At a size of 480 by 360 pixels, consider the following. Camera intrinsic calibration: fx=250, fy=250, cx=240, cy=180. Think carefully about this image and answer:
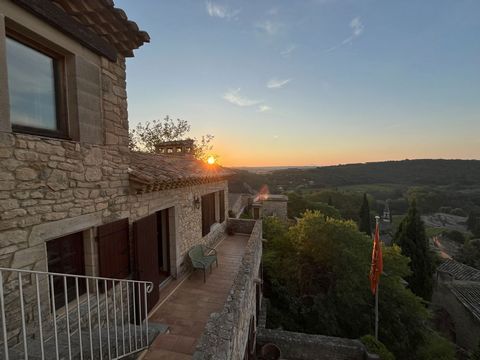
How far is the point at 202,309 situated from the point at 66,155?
4319mm

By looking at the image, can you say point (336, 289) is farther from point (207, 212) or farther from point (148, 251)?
point (148, 251)

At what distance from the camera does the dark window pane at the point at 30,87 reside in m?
3.00

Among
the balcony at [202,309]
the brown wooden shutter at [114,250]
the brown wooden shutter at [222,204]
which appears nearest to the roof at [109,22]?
the brown wooden shutter at [114,250]

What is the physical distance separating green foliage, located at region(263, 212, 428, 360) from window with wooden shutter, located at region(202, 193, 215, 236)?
477 centimetres

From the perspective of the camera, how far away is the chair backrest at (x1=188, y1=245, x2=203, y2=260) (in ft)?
25.2

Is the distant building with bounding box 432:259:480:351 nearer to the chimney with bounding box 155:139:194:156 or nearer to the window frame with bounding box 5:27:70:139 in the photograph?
the chimney with bounding box 155:139:194:156

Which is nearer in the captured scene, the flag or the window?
the window

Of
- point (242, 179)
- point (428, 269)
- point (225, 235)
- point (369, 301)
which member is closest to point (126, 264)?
point (225, 235)

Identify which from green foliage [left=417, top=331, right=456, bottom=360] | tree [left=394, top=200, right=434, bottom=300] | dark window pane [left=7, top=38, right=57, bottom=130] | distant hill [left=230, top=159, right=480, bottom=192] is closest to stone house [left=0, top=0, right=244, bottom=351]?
dark window pane [left=7, top=38, right=57, bottom=130]

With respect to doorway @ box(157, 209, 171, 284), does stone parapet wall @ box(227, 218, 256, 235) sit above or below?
below

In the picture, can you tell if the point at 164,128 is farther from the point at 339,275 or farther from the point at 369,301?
the point at 369,301

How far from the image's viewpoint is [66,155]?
3469 millimetres

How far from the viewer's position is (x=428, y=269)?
773 inches

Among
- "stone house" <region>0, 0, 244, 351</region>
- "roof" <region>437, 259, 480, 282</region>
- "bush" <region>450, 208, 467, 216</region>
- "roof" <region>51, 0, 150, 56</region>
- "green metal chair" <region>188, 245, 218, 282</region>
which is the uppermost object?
"roof" <region>51, 0, 150, 56</region>
